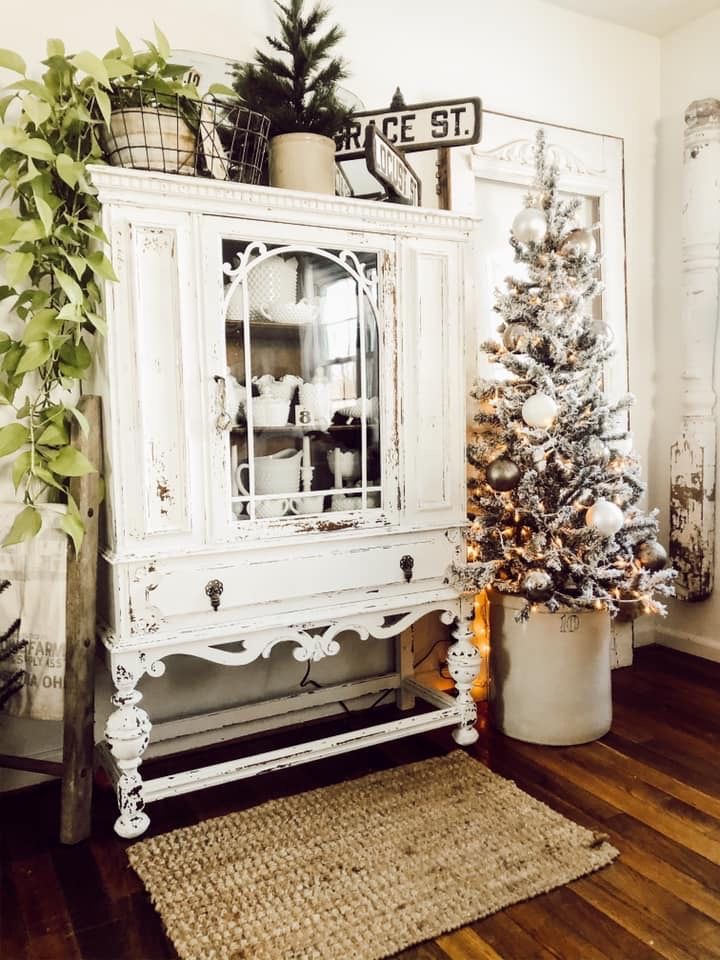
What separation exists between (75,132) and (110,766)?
5.43ft

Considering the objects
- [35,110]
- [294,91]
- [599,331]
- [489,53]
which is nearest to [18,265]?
[35,110]

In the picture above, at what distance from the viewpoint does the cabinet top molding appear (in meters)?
1.75

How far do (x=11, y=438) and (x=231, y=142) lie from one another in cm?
98

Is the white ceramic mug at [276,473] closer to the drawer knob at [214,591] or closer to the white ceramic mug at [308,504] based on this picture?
the white ceramic mug at [308,504]

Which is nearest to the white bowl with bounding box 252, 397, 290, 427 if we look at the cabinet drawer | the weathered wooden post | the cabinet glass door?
the cabinet glass door

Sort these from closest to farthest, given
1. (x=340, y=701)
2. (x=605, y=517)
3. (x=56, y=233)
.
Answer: (x=56, y=233) → (x=605, y=517) → (x=340, y=701)

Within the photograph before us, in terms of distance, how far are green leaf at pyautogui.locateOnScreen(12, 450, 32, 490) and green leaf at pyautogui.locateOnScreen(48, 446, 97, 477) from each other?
8 cm

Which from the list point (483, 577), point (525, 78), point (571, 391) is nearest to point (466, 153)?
point (525, 78)

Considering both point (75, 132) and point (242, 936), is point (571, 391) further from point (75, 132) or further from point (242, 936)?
point (242, 936)

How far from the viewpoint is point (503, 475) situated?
7.42 ft

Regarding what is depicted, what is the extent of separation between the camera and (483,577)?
2.29 meters

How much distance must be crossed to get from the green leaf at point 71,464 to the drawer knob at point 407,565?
899mm

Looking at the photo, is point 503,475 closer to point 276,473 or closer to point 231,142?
point 276,473

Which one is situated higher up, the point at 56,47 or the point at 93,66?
the point at 56,47
